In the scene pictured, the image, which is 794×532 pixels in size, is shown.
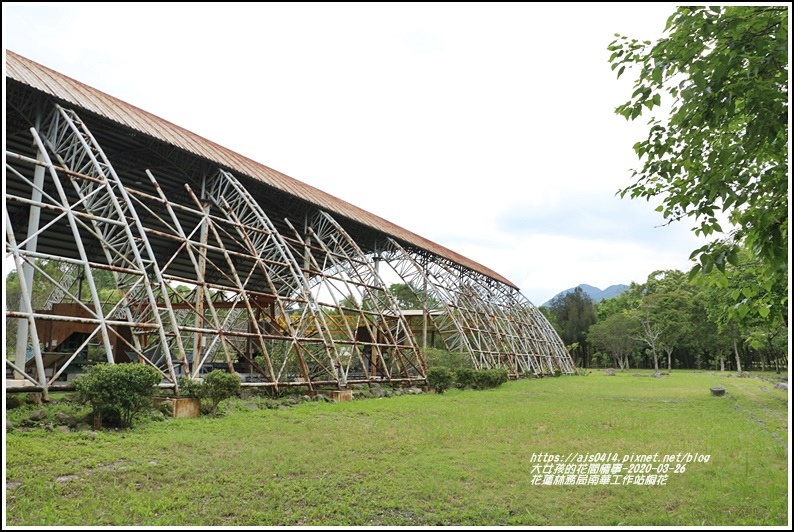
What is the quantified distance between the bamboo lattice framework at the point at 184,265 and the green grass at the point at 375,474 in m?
3.47

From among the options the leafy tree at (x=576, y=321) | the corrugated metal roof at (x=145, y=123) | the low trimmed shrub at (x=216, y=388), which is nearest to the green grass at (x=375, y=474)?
the low trimmed shrub at (x=216, y=388)

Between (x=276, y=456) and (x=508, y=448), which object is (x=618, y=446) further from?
(x=276, y=456)

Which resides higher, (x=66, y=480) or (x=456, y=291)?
(x=456, y=291)

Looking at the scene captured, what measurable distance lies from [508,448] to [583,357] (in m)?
71.1

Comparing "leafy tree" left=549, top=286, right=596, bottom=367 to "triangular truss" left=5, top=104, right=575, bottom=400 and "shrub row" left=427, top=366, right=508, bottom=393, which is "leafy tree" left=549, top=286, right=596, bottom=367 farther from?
"shrub row" left=427, top=366, right=508, bottom=393

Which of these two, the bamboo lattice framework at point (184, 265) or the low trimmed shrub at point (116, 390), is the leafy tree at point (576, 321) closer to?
the bamboo lattice framework at point (184, 265)

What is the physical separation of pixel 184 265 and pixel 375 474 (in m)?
22.0

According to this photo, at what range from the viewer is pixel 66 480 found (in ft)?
22.8

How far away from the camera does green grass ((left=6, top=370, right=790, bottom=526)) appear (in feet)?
19.2

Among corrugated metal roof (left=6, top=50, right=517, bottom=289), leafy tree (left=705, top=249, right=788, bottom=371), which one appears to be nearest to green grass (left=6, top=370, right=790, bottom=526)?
leafy tree (left=705, top=249, right=788, bottom=371)

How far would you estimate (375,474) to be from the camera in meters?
7.61

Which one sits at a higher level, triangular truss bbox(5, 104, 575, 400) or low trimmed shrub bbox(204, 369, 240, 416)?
triangular truss bbox(5, 104, 575, 400)

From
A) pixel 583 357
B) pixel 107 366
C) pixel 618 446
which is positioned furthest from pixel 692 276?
pixel 583 357

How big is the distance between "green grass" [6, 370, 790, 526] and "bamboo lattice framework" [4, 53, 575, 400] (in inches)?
137
